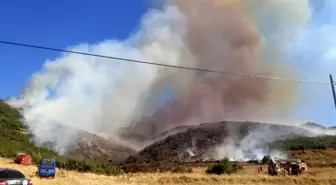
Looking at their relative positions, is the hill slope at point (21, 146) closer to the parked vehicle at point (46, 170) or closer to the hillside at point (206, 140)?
the parked vehicle at point (46, 170)

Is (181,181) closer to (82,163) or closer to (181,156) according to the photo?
(82,163)

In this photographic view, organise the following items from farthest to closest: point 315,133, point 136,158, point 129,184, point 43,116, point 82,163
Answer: point 315,133, point 43,116, point 136,158, point 82,163, point 129,184

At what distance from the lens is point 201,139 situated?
114 meters

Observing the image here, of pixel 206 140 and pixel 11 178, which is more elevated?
pixel 206 140

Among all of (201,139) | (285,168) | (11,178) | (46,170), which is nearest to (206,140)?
(201,139)

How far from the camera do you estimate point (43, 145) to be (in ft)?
322

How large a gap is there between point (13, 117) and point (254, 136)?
69001mm

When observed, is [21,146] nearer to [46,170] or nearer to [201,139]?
[46,170]

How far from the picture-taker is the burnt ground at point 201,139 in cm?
10044

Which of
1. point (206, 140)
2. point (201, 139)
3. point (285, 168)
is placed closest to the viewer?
point (285, 168)

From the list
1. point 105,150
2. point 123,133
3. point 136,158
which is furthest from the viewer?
point 123,133

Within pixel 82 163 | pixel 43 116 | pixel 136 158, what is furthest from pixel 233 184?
pixel 43 116

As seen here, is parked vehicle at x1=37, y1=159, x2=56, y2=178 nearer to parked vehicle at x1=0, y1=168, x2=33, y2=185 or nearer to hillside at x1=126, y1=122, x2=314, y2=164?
parked vehicle at x1=0, y1=168, x2=33, y2=185

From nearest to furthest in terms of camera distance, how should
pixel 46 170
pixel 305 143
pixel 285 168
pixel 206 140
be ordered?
pixel 46 170 < pixel 285 168 < pixel 305 143 < pixel 206 140
